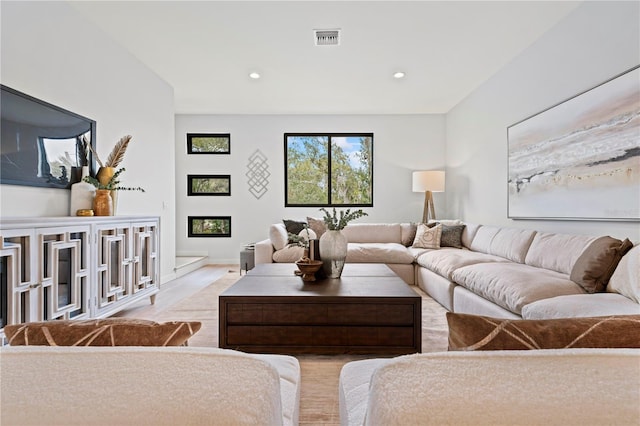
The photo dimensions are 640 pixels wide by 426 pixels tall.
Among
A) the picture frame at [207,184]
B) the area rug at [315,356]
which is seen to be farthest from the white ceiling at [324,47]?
the area rug at [315,356]

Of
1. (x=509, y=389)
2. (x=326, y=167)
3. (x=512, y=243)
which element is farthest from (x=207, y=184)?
(x=509, y=389)

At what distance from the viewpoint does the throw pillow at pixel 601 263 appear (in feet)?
7.07

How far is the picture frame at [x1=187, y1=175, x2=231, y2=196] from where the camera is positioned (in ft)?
20.9

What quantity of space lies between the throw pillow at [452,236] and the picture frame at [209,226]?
145 inches

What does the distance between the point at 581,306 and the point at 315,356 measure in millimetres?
1568

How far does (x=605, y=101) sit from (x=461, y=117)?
2974 mm

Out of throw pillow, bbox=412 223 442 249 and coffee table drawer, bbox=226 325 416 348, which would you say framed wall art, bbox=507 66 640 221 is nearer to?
throw pillow, bbox=412 223 442 249

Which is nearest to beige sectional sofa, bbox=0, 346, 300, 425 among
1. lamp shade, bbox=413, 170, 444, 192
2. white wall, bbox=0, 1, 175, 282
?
white wall, bbox=0, 1, 175, 282

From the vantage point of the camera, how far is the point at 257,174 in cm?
631

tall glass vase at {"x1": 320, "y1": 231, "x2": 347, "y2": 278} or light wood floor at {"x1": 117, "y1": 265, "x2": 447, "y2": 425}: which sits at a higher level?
tall glass vase at {"x1": 320, "y1": 231, "x2": 347, "y2": 278}

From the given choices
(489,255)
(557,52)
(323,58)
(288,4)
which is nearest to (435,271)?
(489,255)

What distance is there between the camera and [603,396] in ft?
1.72

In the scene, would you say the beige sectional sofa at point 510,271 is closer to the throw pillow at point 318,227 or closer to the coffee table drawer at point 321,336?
the throw pillow at point 318,227

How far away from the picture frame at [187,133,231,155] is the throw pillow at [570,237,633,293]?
18.1 feet
